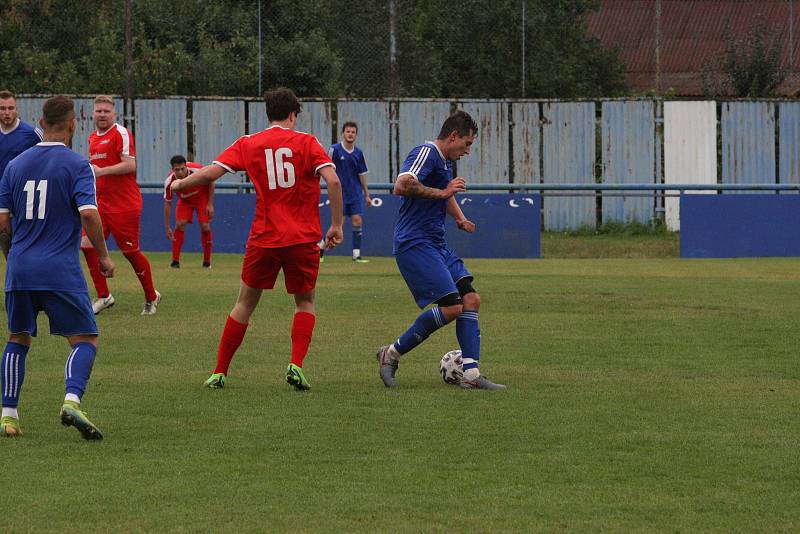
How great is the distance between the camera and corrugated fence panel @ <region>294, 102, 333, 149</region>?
29.8 metres

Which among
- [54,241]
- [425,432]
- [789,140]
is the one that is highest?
[789,140]

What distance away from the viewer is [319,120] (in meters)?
29.9

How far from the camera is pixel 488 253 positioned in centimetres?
2328

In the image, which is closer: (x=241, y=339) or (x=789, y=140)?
(x=241, y=339)

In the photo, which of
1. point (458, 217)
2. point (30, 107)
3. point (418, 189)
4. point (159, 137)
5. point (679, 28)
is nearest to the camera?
point (418, 189)

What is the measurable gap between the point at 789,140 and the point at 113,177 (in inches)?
786

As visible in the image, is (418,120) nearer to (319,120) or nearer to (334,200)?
(319,120)

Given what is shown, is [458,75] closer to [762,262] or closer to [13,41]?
[13,41]

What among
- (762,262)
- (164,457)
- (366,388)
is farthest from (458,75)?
(164,457)

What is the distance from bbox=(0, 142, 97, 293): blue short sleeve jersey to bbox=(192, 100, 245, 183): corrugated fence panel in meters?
22.5

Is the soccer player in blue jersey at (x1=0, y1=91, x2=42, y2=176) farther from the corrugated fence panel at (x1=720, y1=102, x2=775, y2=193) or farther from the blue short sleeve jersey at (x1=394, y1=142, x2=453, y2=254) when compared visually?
the corrugated fence panel at (x1=720, y1=102, x2=775, y2=193)

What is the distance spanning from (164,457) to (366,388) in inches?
98.3

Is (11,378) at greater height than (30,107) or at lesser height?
lesser

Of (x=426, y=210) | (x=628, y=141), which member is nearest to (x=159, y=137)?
(x=628, y=141)
